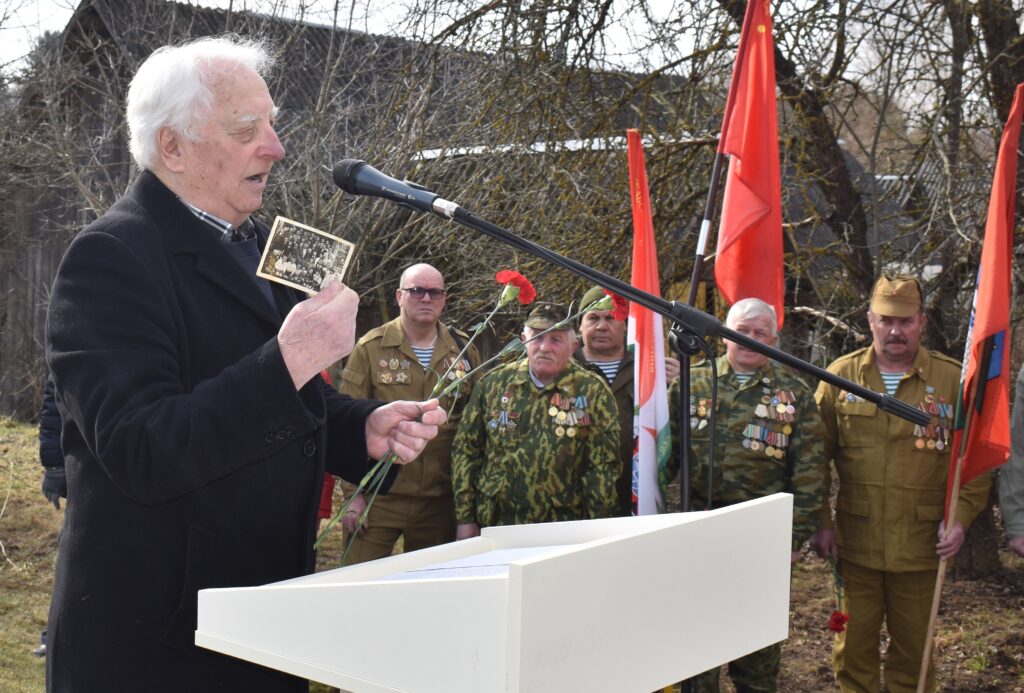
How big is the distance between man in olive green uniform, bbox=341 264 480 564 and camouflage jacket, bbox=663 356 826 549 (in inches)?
51.7

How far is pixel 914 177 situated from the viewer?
6.57m

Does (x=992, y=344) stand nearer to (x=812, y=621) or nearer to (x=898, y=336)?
(x=898, y=336)

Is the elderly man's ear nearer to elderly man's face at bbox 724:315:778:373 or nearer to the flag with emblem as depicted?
the flag with emblem

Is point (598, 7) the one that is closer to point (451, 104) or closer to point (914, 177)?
point (451, 104)

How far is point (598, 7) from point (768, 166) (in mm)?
2386

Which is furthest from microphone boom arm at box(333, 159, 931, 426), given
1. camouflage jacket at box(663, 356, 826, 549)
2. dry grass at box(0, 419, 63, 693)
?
Result: dry grass at box(0, 419, 63, 693)

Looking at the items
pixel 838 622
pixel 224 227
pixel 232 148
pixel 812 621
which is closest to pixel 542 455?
pixel 838 622

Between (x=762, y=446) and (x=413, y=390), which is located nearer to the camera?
(x=762, y=446)

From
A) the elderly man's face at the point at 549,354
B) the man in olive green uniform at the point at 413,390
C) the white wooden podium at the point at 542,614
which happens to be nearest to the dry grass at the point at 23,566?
the man in olive green uniform at the point at 413,390

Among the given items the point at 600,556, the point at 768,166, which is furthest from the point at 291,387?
the point at 768,166

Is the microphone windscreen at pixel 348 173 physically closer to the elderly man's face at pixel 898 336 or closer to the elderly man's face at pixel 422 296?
the elderly man's face at pixel 422 296

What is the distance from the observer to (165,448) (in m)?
1.72

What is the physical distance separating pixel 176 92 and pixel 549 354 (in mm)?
3054

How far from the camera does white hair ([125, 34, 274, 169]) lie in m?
2.01
